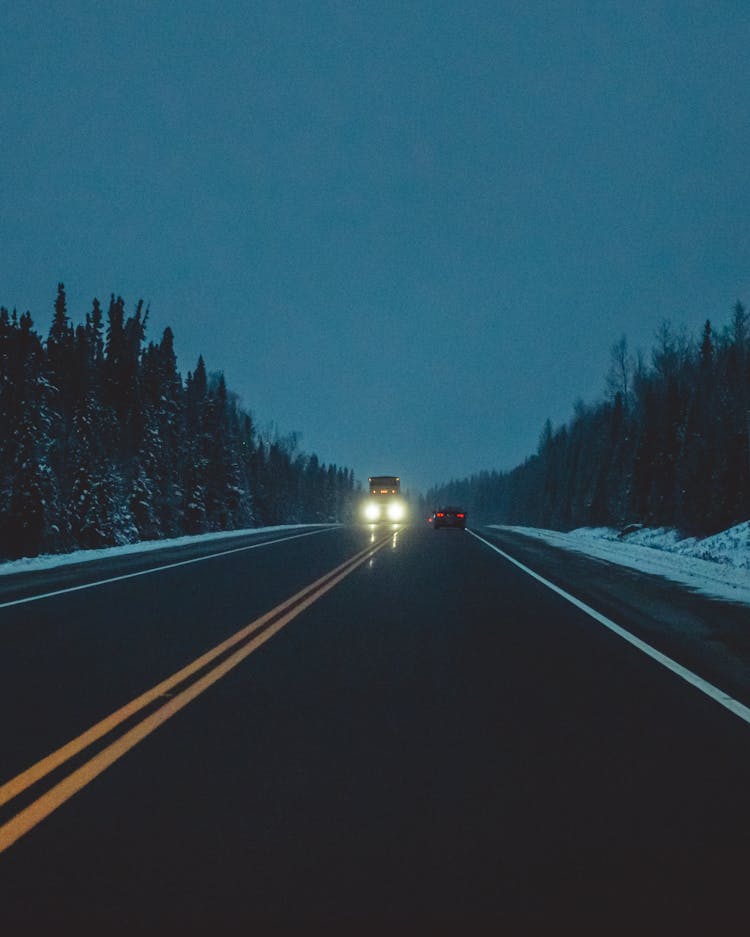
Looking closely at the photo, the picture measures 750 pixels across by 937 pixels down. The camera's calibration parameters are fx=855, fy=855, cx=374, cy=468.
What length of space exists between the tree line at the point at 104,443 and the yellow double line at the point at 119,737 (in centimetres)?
4174

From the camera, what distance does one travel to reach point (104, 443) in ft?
204

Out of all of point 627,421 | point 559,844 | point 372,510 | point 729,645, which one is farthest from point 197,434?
point 559,844

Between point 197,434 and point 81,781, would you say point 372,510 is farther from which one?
point 81,781

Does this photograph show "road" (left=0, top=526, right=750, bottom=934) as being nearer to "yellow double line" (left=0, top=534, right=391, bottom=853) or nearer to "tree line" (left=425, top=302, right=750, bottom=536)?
"yellow double line" (left=0, top=534, right=391, bottom=853)

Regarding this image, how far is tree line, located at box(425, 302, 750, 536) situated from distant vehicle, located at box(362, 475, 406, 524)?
20264 mm

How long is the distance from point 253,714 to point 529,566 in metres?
15.6

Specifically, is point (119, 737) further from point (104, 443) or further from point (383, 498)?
point (383, 498)

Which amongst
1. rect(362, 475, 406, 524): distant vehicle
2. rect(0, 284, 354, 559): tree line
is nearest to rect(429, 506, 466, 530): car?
rect(0, 284, 354, 559): tree line

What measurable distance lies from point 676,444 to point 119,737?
213 ft

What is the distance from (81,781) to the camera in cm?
466

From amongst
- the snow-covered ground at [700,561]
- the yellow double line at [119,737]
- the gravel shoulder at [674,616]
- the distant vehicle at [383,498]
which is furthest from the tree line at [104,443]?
the yellow double line at [119,737]

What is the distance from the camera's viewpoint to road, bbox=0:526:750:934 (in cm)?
329

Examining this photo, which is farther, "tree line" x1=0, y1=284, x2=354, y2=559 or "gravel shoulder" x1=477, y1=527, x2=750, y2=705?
"tree line" x1=0, y1=284, x2=354, y2=559

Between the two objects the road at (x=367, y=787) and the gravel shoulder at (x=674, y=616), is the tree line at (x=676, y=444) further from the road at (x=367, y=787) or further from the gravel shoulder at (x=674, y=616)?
the road at (x=367, y=787)
